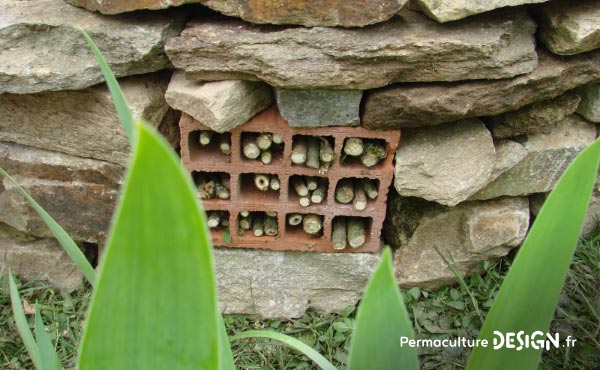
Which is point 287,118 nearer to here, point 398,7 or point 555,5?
point 398,7

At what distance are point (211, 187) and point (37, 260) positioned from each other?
79cm

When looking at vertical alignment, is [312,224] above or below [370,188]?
below

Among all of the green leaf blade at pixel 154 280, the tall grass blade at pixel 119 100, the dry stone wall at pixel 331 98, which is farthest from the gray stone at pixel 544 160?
the green leaf blade at pixel 154 280

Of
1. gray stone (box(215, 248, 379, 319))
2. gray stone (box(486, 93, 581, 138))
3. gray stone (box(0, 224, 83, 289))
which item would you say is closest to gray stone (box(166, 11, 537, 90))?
gray stone (box(486, 93, 581, 138))

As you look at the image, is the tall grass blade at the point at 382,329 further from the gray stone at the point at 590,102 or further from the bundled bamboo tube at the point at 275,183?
the gray stone at the point at 590,102

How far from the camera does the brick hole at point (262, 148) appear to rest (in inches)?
73.2

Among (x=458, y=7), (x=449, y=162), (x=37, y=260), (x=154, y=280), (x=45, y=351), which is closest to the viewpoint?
(x=154, y=280)

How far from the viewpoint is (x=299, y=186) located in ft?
6.46

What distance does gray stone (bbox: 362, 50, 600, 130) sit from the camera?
1685mm

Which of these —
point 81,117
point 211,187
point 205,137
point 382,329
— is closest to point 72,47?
point 81,117

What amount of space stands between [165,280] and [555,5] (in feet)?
5.18

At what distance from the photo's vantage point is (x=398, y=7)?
1553 mm

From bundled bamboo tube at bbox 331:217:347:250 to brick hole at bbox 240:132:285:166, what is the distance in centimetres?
35

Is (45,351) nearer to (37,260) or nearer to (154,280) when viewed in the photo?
(154,280)
